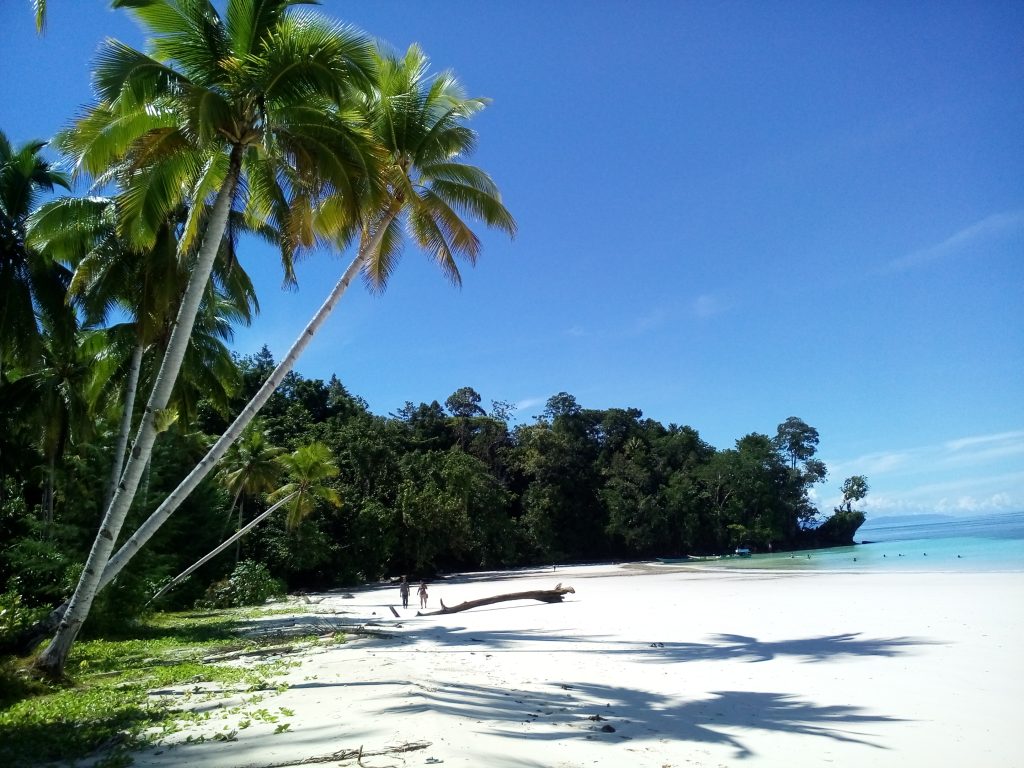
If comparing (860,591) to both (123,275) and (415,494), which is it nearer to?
(123,275)

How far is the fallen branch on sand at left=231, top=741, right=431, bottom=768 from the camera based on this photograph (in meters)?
5.19

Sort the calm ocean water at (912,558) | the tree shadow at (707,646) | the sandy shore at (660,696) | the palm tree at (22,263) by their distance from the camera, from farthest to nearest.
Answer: the calm ocean water at (912,558) → the palm tree at (22,263) → the tree shadow at (707,646) → the sandy shore at (660,696)

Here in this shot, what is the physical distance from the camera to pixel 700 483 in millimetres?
61188

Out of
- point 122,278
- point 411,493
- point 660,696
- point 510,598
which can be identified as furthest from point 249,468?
point 660,696

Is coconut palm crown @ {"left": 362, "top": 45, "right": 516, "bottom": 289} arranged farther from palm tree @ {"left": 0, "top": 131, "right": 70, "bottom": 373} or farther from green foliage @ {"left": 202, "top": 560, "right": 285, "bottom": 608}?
green foliage @ {"left": 202, "top": 560, "right": 285, "bottom": 608}

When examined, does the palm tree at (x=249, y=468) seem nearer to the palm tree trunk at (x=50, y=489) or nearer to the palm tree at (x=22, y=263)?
the palm tree trunk at (x=50, y=489)

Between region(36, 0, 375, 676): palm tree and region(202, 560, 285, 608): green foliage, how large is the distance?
1773cm

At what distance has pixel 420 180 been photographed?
12.3 meters

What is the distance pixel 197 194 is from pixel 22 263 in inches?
319

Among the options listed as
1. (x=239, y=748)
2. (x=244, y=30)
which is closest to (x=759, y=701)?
(x=239, y=748)

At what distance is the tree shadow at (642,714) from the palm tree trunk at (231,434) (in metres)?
4.56

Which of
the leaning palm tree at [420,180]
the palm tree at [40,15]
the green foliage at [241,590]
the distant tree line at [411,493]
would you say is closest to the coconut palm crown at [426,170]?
the leaning palm tree at [420,180]

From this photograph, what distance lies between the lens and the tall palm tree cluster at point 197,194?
8.98m

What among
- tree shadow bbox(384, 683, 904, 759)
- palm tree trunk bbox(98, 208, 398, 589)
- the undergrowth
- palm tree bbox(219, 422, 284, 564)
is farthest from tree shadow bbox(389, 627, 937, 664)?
palm tree bbox(219, 422, 284, 564)
